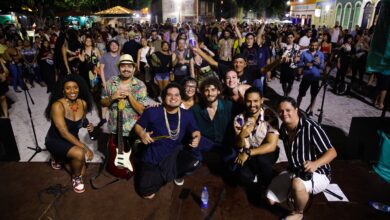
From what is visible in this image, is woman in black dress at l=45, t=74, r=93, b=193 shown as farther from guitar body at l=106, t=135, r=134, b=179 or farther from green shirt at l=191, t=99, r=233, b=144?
green shirt at l=191, t=99, r=233, b=144

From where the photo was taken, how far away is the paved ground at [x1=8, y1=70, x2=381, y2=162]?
18.1 feet

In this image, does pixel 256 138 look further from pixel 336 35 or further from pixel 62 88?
pixel 336 35

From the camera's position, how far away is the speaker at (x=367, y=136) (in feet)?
14.7

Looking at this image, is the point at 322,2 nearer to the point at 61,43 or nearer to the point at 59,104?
the point at 61,43

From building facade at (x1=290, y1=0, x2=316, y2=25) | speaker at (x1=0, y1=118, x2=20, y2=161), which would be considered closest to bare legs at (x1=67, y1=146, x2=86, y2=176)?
speaker at (x1=0, y1=118, x2=20, y2=161)

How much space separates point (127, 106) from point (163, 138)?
33.1 inches

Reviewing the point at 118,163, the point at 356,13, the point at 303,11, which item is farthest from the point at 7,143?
the point at 303,11

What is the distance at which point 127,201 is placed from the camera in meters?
3.66

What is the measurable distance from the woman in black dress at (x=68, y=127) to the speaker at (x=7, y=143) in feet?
3.86

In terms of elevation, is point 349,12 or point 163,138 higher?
point 349,12

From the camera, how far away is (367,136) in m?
→ 4.57

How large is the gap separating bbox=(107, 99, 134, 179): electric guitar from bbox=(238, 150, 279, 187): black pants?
1.59 meters

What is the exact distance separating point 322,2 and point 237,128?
36.7m

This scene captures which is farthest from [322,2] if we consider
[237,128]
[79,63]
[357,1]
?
[237,128]
